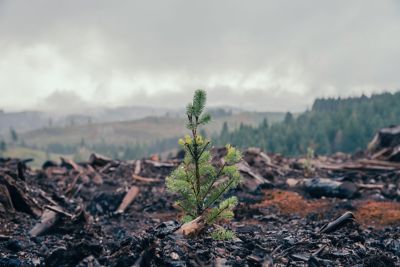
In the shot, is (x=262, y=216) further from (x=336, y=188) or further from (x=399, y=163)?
(x=399, y=163)

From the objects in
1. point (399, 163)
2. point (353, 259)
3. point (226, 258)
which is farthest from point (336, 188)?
point (226, 258)

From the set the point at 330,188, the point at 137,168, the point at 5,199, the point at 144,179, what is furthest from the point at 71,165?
the point at 330,188

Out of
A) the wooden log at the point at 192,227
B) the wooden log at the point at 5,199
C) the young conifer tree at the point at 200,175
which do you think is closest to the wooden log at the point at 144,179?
the wooden log at the point at 5,199

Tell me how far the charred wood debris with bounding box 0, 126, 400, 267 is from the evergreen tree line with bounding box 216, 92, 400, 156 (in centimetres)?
9547

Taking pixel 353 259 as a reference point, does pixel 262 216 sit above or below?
below

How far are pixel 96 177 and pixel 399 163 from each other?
17.9m

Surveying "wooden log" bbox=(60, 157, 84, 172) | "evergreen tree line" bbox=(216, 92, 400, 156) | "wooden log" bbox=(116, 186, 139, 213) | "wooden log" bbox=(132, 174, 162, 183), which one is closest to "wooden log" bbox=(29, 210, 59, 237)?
"wooden log" bbox=(116, 186, 139, 213)

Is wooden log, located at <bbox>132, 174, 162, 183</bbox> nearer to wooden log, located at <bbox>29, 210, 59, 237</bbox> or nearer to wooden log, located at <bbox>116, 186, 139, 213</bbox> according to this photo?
wooden log, located at <bbox>116, 186, 139, 213</bbox>

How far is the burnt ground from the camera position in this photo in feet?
26.9

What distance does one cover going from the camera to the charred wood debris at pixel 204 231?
823 cm

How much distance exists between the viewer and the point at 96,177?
1015 inches

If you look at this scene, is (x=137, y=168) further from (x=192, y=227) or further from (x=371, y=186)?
(x=192, y=227)

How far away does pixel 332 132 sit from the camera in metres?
134

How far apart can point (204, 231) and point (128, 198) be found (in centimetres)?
1323
